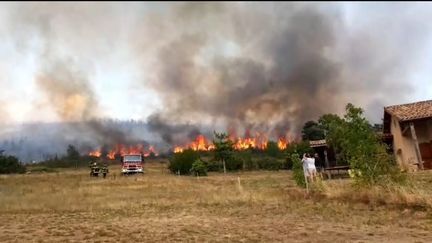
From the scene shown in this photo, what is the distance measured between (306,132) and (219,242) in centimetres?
8423

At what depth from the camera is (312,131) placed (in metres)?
91.0

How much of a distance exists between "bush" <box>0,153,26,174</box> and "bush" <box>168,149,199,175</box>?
30.2 meters

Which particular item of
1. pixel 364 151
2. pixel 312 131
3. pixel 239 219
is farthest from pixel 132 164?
pixel 312 131

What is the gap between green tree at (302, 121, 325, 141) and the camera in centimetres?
8874

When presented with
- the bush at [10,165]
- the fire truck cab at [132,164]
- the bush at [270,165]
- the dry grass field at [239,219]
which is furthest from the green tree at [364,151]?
the bush at [10,165]

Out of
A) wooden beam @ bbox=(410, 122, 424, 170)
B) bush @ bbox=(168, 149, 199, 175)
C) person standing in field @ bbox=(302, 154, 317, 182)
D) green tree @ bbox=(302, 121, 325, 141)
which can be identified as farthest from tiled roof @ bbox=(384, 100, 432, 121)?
green tree @ bbox=(302, 121, 325, 141)

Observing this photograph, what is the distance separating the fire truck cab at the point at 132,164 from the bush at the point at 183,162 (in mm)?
5382

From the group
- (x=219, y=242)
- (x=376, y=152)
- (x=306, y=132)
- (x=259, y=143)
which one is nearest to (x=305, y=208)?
(x=376, y=152)

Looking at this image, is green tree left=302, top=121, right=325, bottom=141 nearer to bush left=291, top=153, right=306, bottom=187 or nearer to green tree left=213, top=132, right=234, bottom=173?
green tree left=213, top=132, right=234, bottom=173

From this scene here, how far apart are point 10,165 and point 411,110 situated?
6547 cm

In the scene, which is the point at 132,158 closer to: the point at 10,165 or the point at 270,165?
the point at 270,165

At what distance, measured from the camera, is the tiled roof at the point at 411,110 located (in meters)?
36.2

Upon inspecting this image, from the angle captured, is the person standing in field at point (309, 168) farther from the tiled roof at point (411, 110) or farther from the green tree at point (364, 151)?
the tiled roof at point (411, 110)

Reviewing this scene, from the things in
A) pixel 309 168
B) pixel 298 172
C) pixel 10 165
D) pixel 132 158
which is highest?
pixel 10 165
